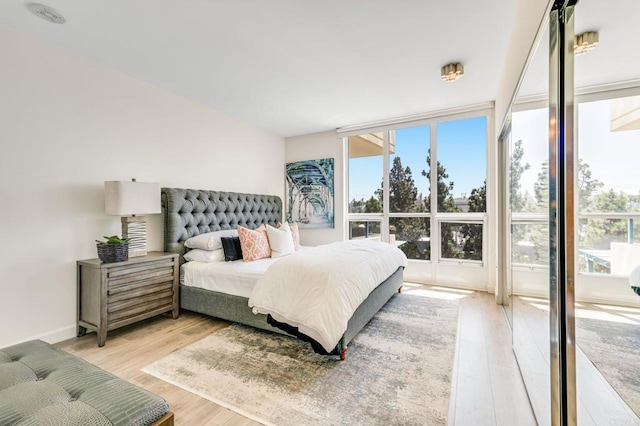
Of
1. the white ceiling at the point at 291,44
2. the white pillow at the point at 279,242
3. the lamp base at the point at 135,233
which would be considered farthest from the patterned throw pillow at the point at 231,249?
the white ceiling at the point at 291,44

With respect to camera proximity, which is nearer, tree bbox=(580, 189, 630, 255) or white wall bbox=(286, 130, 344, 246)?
→ tree bbox=(580, 189, 630, 255)

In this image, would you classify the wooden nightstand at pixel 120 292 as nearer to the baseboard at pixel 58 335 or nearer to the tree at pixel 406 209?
the baseboard at pixel 58 335

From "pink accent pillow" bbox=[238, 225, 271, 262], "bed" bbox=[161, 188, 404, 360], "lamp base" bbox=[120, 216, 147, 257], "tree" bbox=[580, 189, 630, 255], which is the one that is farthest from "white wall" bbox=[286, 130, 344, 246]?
"tree" bbox=[580, 189, 630, 255]

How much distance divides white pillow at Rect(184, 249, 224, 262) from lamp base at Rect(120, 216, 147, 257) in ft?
1.54

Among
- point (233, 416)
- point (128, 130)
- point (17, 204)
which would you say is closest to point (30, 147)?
point (17, 204)

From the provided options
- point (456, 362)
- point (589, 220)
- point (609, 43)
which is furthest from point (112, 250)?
point (609, 43)

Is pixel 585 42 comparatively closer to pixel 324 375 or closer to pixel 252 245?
pixel 324 375

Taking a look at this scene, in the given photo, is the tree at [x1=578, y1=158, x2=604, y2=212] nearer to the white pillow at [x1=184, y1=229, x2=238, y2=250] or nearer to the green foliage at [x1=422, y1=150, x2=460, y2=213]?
the white pillow at [x1=184, y1=229, x2=238, y2=250]

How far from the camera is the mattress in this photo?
8.87 feet

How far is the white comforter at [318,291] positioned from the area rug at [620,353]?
1373 millimetres

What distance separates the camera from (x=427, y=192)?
4.41m

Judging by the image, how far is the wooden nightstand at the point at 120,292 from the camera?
95.7 inches

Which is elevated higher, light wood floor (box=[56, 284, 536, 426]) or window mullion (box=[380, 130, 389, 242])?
window mullion (box=[380, 130, 389, 242])

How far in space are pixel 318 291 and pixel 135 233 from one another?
1999mm
